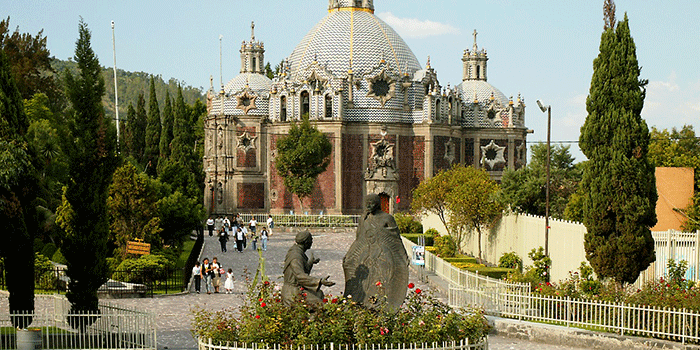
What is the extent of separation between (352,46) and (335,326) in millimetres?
53737

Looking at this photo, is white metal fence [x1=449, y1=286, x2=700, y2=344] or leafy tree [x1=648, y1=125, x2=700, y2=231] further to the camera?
leafy tree [x1=648, y1=125, x2=700, y2=231]

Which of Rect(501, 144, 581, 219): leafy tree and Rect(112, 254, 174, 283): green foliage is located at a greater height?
Rect(501, 144, 581, 219): leafy tree

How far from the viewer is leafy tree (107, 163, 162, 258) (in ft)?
105

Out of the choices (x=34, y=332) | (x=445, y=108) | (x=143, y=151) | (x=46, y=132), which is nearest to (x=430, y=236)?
(x=46, y=132)

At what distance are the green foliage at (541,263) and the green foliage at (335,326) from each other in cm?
1151

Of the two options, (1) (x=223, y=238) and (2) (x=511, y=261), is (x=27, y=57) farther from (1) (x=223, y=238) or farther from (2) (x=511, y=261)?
(2) (x=511, y=261)

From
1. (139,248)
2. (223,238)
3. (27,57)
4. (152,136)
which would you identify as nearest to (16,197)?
(139,248)

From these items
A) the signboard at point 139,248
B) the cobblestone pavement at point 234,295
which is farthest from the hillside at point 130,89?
the signboard at point 139,248

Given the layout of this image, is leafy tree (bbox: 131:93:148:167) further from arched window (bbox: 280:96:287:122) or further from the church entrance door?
the church entrance door

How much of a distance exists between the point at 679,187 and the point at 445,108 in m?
31.8

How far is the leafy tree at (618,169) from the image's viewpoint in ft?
73.2

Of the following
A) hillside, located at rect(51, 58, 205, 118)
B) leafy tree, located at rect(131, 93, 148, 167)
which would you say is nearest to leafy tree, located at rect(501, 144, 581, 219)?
leafy tree, located at rect(131, 93, 148, 167)

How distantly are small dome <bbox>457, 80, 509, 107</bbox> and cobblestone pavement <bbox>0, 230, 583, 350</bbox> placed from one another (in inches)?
871

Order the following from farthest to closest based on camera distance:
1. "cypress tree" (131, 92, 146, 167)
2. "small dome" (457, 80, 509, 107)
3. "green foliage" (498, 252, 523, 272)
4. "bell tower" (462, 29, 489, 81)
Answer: "bell tower" (462, 29, 489, 81) → "small dome" (457, 80, 509, 107) → "cypress tree" (131, 92, 146, 167) → "green foliage" (498, 252, 523, 272)
